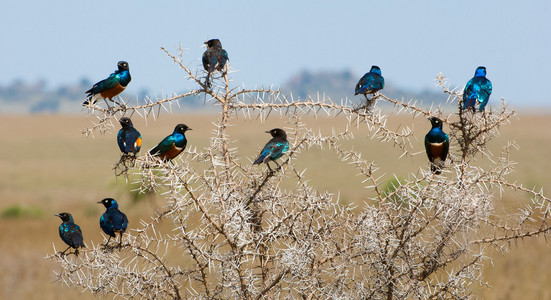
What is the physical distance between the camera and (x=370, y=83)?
4.66 m

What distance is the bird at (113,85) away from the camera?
14.6 ft

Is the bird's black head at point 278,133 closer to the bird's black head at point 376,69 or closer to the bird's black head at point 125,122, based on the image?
the bird's black head at point 125,122

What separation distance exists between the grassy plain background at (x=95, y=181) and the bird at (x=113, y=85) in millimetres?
581

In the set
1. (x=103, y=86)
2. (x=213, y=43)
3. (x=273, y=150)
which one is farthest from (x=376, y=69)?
(x=103, y=86)

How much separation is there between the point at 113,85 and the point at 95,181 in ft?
169

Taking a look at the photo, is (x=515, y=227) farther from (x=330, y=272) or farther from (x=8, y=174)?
(x=8, y=174)

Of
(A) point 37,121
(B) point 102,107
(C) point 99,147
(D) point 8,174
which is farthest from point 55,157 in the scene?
(B) point 102,107

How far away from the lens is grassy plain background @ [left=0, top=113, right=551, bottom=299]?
11641 mm

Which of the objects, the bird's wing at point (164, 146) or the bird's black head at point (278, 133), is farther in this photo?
the bird's black head at point (278, 133)

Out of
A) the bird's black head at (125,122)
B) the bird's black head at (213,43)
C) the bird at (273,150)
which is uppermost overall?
the bird's black head at (213,43)

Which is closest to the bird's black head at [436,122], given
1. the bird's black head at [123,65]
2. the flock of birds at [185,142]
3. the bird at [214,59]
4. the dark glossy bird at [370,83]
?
the flock of birds at [185,142]

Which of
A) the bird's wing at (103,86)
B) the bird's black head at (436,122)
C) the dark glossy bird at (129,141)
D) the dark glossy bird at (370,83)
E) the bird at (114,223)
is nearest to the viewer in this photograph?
the dark glossy bird at (129,141)

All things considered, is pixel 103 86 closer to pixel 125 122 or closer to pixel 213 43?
pixel 125 122

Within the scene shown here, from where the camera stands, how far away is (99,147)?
82.0m
